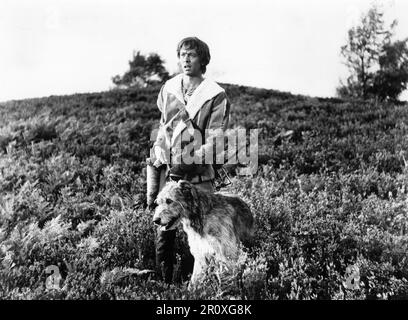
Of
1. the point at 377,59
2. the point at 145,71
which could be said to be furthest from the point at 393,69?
the point at 145,71

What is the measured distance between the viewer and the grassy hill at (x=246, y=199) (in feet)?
14.8

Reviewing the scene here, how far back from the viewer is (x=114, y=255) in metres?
5.30

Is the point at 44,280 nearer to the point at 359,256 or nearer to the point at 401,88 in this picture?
the point at 359,256

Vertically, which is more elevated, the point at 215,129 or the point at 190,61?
the point at 190,61

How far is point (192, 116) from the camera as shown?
4.34m

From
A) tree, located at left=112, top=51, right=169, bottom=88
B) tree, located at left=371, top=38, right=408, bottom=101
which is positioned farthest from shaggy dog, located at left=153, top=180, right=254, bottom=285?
tree, located at left=112, top=51, right=169, bottom=88

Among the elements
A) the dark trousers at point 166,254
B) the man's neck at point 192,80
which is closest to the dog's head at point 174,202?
the dark trousers at point 166,254

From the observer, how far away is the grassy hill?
4.50 meters

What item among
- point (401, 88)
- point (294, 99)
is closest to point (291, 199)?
point (294, 99)

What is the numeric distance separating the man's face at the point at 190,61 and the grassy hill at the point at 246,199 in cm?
211

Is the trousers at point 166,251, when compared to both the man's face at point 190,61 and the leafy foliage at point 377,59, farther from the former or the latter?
the leafy foliage at point 377,59

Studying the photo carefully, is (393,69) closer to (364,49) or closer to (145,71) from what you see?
(364,49)

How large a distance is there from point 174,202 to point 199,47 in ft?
5.40

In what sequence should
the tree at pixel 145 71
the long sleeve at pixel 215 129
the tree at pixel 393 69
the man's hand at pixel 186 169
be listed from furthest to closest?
the tree at pixel 145 71, the tree at pixel 393 69, the man's hand at pixel 186 169, the long sleeve at pixel 215 129
